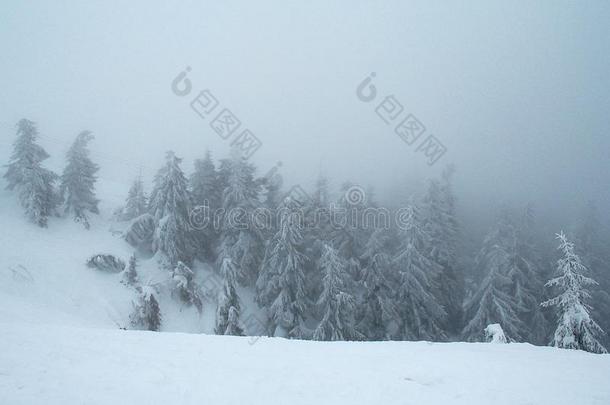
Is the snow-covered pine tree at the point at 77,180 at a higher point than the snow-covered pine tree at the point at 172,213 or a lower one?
lower

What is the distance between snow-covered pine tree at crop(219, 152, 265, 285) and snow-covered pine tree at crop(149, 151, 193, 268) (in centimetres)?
307

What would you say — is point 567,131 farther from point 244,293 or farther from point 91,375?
point 91,375

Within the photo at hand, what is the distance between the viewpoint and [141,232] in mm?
25906

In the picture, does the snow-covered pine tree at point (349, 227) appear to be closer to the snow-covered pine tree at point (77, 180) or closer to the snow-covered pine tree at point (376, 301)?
the snow-covered pine tree at point (376, 301)

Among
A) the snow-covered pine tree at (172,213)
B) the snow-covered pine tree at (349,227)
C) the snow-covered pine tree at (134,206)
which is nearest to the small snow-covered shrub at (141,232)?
the snow-covered pine tree at (172,213)

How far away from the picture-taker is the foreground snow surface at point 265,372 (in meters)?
7.23

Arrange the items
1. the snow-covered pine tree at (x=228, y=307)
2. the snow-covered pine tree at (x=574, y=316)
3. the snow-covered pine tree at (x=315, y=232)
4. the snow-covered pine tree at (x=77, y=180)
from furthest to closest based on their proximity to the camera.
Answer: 1. the snow-covered pine tree at (x=77, y=180)
2. the snow-covered pine tree at (x=315, y=232)
3. the snow-covered pine tree at (x=228, y=307)
4. the snow-covered pine tree at (x=574, y=316)

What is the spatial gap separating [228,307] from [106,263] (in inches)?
383

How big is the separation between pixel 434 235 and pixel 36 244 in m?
30.8

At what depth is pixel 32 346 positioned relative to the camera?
29.5 feet

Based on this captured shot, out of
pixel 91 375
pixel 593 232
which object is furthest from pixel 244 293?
pixel 593 232

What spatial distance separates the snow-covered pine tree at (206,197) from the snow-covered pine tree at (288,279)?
8033 mm

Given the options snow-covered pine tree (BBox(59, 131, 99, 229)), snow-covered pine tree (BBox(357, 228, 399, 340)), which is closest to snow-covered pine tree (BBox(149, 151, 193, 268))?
snow-covered pine tree (BBox(59, 131, 99, 229))

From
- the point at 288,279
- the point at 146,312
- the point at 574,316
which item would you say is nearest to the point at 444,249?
the point at 574,316
